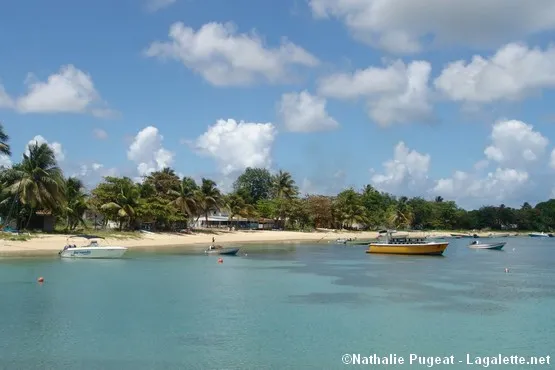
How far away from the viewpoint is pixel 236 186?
13238cm

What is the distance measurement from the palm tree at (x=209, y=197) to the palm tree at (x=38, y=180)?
106 feet

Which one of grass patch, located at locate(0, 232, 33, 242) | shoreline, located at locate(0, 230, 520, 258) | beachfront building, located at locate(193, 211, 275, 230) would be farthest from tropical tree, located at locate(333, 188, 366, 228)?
grass patch, located at locate(0, 232, 33, 242)

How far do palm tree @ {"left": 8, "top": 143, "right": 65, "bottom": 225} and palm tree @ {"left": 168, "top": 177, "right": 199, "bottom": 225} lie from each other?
26.2 m

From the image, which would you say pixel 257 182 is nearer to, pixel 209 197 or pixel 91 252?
pixel 209 197

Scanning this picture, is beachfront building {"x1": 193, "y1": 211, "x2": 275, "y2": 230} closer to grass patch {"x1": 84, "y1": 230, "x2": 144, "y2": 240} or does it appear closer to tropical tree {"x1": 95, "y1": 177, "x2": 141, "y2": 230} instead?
tropical tree {"x1": 95, "y1": 177, "x2": 141, "y2": 230}

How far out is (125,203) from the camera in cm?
7044

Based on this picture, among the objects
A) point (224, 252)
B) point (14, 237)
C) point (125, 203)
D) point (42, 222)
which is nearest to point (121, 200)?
point (125, 203)

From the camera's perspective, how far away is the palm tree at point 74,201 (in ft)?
210

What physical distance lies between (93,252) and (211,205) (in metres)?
43.2

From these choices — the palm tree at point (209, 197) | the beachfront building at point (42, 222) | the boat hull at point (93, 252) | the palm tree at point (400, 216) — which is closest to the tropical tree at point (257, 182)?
the palm tree at point (400, 216)

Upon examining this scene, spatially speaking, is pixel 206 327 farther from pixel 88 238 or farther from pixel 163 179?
pixel 163 179

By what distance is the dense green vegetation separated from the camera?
57.6 metres

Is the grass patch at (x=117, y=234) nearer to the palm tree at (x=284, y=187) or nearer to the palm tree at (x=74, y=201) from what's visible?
the palm tree at (x=74, y=201)

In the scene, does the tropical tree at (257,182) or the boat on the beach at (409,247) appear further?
the tropical tree at (257,182)
